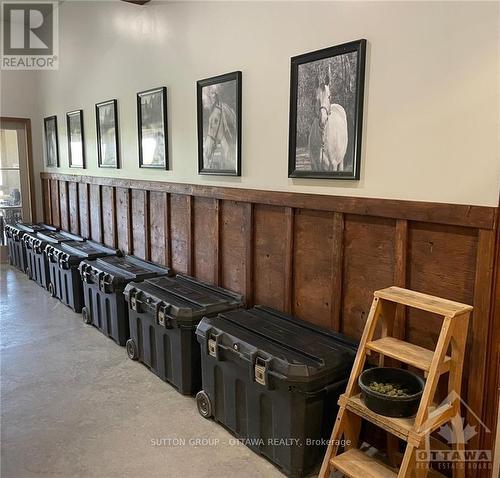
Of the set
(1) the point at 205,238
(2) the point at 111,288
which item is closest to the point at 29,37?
(2) the point at 111,288

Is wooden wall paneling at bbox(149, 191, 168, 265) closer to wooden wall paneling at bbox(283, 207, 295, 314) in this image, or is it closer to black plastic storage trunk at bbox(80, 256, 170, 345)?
black plastic storage trunk at bbox(80, 256, 170, 345)

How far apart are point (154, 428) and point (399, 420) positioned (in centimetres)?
148

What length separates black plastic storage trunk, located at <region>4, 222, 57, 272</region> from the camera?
626 centimetres

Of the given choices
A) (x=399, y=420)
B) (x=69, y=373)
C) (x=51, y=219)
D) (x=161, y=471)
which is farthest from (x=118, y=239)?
(x=399, y=420)

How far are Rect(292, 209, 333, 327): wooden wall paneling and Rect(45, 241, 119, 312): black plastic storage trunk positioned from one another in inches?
103

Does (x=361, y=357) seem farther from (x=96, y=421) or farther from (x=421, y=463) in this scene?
(x=96, y=421)

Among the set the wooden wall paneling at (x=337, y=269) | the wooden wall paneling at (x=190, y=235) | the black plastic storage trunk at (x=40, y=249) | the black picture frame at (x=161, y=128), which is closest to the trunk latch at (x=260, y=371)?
the wooden wall paneling at (x=337, y=269)

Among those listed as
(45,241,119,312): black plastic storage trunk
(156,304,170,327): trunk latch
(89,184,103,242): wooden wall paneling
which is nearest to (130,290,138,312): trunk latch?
(156,304,170,327): trunk latch

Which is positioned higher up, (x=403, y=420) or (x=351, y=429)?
(x=403, y=420)

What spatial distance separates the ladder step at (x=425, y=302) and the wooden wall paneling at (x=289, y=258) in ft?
2.73

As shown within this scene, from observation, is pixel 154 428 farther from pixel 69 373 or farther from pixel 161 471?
pixel 69 373

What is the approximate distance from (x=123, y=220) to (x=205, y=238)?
1589 millimetres

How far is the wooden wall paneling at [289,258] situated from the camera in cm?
283

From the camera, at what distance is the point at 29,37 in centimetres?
658
